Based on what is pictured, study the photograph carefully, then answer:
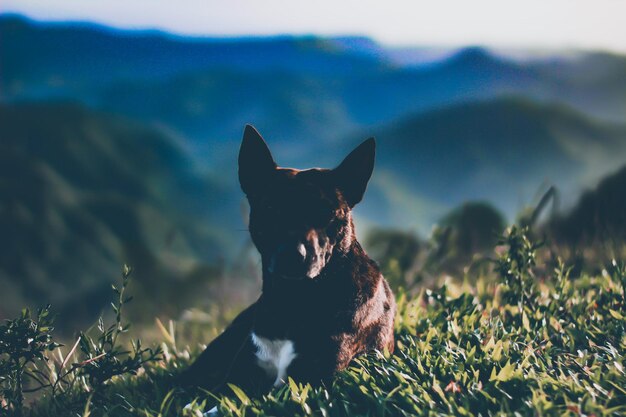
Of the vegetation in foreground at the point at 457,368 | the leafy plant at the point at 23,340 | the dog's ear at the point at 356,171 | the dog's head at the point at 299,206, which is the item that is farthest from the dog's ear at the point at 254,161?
the leafy plant at the point at 23,340

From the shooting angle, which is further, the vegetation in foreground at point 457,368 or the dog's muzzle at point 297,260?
the vegetation in foreground at point 457,368

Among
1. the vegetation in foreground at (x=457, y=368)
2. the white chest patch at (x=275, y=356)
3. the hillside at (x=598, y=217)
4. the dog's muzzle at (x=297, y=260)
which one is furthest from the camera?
the hillside at (x=598, y=217)

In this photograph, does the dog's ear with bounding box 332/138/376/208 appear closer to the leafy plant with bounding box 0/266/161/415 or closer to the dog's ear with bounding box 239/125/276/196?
the dog's ear with bounding box 239/125/276/196

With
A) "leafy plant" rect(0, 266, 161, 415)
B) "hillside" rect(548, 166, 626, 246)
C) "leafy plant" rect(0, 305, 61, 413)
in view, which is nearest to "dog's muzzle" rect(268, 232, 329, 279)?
"leafy plant" rect(0, 266, 161, 415)

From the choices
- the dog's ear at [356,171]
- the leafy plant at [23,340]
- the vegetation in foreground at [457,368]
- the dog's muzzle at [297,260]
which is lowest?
the vegetation in foreground at [457,368]

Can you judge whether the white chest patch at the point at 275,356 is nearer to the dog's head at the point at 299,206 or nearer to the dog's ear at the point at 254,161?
the dog's head at the point at 299,206

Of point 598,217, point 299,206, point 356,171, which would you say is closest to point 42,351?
point 299,206

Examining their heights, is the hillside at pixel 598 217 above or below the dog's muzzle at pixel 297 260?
below

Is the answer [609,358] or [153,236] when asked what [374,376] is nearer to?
[609,358]
